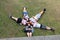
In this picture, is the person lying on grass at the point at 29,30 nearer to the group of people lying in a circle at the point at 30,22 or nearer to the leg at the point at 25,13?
the group of people lying in a circle at the point at 30,22

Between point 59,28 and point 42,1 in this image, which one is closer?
point 59,28

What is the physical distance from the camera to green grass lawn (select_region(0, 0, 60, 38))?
2849mm

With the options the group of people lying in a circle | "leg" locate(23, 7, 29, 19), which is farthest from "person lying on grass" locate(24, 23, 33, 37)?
"leg" locate(23, 7, 29, 19)

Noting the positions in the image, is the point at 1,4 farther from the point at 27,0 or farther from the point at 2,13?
the point at 27,0

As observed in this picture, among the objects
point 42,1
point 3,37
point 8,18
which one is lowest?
point 3,37

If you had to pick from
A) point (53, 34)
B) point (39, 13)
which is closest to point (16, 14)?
point (39, 13)

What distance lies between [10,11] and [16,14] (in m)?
0.09

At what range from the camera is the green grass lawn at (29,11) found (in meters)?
2.85

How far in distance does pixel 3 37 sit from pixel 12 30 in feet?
0.46

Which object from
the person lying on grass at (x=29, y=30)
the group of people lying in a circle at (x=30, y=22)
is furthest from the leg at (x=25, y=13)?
the person lying on grass at (x=29, y=30)

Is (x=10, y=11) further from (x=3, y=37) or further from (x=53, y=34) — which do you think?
(x=53, y=34)

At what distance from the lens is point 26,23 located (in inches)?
113

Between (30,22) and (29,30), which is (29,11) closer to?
(30,22)

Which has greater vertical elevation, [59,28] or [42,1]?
[42,1]
